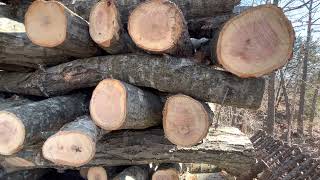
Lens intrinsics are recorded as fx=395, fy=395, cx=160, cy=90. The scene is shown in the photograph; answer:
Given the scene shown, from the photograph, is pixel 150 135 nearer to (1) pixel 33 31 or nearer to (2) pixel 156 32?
(2) pixel 156 32

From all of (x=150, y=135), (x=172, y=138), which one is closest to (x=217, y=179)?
(x=150, y=135)

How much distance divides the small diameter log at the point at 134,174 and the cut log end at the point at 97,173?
0.19 metres

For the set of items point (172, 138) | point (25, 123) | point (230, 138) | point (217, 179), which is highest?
point (25, 123)

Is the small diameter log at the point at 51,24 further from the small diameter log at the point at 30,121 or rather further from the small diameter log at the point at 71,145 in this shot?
the small diameter log at the point at 71,145

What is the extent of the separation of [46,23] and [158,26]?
3.67ft

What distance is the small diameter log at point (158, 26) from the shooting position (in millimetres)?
3514

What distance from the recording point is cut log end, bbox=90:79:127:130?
3572mm

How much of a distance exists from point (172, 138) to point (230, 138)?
4.73ft

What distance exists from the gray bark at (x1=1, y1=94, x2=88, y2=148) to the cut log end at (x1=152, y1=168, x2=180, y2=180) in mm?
1278

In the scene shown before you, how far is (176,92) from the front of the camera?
386 cm

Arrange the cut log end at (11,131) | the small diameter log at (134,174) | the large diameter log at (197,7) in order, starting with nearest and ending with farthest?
the cut log end at (11,131) → the large diameter log at (197,7) → the small diameter log at (134,174)

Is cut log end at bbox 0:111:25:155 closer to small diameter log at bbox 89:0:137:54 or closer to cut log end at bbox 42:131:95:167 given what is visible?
cut log end at bbox 42:131:95:167

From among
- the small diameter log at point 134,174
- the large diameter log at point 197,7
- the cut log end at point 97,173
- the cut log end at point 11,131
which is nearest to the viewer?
the cut log end at point 11,131

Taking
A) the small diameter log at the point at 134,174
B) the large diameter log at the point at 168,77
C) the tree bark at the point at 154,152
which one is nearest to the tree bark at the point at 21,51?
the large diameter log at the point at 168,77
